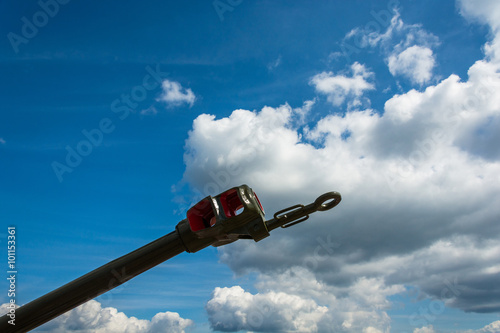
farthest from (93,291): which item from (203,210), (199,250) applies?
(203,210)

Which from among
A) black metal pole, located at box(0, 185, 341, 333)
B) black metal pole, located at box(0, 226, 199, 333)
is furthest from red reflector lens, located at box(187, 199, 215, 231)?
black metal pole, located at box(0, 226, 199, 333)

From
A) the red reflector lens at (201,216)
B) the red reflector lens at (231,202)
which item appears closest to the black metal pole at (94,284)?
the red reflector lens at (201,216)

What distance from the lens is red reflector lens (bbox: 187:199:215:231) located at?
4363 mm

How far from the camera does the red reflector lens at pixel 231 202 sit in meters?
4.33

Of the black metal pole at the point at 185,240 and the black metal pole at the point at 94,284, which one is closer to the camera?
the black metal pole at the point at 185,240

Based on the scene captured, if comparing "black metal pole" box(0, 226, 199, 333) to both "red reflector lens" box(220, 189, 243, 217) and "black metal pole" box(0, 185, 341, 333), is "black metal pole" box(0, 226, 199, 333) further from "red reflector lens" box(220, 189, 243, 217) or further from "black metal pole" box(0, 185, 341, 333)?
"red reflector lens" box(220, 189, 243, 217)

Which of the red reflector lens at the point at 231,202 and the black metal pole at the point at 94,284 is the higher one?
the red reflector lens at the point at 231,202

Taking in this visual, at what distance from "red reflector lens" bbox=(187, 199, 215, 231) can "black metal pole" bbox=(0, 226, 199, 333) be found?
0.34m

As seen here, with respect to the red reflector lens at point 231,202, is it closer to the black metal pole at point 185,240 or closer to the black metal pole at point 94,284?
the black metal pole at point 185,240

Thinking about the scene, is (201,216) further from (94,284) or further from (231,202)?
(94,284)

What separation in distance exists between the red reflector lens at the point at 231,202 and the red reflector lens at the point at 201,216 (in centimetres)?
19

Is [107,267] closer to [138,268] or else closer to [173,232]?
[138,268]

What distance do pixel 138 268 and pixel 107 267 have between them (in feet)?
1.36

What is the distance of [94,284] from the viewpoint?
181 inches
